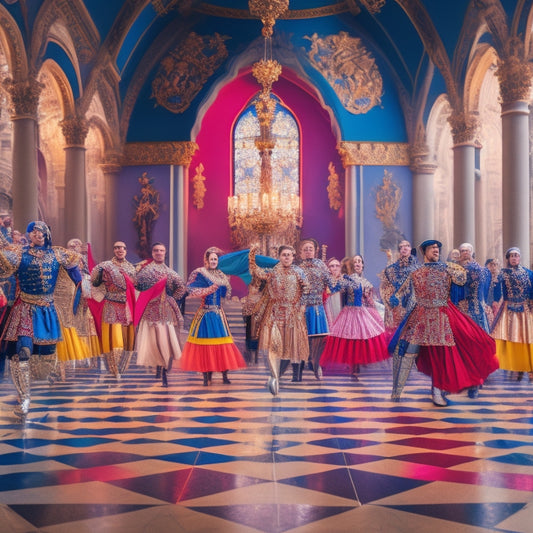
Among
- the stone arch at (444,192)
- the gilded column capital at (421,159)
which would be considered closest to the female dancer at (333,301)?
the gilded column capital at (421,159)

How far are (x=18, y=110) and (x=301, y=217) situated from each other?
9.58 meters

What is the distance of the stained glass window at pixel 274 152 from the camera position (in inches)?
859

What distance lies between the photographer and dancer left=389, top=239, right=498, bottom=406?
7.07m

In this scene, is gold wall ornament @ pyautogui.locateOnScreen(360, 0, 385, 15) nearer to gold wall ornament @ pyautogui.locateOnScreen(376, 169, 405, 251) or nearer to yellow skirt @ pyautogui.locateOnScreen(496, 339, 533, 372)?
gold wall ornament @ pyautogui.locateOnScreen(376, 169, 405, 251)

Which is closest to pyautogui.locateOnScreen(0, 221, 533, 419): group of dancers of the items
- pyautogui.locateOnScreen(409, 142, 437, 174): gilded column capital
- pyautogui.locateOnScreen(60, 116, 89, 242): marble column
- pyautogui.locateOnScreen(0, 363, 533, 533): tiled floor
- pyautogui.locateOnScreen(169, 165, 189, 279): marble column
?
pyautogui.locateOnScreen(0, 363, 533, 533): tiled floor

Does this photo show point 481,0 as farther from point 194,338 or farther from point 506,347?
point 194,338

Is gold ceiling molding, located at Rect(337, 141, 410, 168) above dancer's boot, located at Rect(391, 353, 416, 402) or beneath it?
above

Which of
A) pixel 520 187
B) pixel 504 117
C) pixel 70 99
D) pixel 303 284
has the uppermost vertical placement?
pixel 70 99

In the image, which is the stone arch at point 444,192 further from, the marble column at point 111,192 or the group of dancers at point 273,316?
the group of dancers at point 273,316

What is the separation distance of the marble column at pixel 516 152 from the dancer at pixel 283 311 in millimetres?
5615

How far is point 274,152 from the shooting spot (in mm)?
21953

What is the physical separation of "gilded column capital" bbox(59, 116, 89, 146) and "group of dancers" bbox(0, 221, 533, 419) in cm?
699

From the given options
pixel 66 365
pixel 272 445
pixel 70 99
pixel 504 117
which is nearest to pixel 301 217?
pixel 70 99

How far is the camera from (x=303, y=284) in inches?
325
